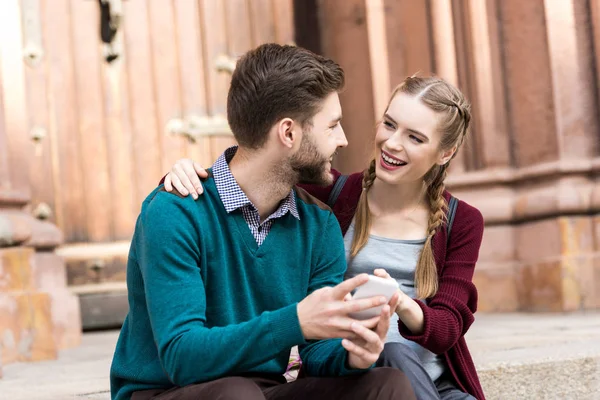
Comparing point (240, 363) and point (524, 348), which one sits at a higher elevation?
point (240, 363)

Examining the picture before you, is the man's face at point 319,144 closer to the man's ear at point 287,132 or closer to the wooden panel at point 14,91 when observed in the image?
the man's ear at point 287,132

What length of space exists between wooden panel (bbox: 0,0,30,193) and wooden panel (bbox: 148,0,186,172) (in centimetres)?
71

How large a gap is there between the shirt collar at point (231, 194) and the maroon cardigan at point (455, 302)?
0.37 metres

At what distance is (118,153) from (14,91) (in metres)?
0.62

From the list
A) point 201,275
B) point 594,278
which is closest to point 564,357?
point 201,275

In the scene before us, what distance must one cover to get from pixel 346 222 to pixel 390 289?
2.24 feet

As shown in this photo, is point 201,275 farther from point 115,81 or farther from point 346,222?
point 115,81

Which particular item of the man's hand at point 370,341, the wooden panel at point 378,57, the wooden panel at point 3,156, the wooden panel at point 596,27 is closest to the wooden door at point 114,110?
the wooden panel at point 3,156

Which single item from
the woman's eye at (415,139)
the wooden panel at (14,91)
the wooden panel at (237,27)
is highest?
the wooden panel at (237,27)

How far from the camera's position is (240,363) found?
1.57m

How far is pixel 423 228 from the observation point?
2229 mm

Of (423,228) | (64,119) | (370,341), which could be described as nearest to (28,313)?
(64,119)

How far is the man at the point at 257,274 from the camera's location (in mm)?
1556

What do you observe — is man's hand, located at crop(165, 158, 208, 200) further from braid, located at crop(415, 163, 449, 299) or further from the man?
braid, located at crop(415, 163, 449, 299)
